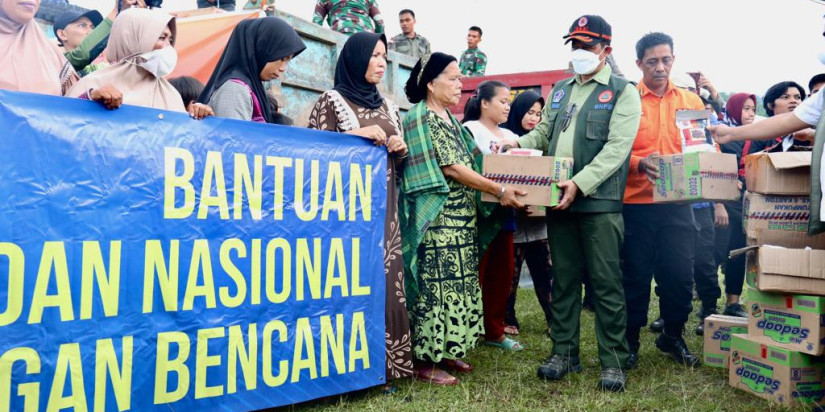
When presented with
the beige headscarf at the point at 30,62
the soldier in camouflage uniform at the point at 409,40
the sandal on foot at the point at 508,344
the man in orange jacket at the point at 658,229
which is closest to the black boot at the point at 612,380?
the man in orange jacket at the point at 658,229

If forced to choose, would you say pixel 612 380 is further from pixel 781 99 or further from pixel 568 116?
pixel 781 99

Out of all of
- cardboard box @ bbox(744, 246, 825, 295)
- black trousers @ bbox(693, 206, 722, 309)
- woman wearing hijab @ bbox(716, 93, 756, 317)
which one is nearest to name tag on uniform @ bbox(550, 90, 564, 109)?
cardboard box @ bbox(744, 246, 825, 295)

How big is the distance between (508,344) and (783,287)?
1.77 metres

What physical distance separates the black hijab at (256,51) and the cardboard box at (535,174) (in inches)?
47.2

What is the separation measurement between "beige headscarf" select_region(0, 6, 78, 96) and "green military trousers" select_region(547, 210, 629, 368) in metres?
2.48

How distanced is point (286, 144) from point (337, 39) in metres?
3.35

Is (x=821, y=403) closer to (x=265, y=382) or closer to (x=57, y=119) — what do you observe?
(x=265, y=382)

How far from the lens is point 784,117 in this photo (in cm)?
312

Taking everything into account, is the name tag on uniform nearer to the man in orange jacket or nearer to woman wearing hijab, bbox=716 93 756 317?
the man in orange jacket

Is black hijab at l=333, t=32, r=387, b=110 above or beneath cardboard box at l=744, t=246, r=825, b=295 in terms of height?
above

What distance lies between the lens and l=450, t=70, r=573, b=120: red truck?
857cm

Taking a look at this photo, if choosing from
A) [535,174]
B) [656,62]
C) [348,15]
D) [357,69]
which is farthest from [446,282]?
[348,15]

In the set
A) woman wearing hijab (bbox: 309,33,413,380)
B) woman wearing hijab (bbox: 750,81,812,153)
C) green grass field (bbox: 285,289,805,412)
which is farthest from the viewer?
woman wearing hijab (bbox: 750,81,812,153)

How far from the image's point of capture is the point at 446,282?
11.4 feet
